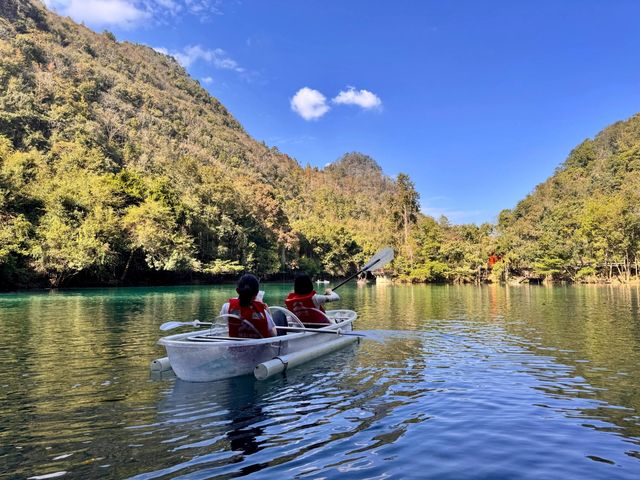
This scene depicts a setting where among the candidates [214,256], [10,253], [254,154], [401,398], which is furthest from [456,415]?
[254,154]

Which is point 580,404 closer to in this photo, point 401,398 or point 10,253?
point 401,398

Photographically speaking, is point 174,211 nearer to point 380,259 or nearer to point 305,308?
point 380,259

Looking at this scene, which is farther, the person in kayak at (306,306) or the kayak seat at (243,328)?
the person in kayak at (306,306)

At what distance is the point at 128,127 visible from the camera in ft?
281

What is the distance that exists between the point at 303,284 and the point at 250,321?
8.30 feet

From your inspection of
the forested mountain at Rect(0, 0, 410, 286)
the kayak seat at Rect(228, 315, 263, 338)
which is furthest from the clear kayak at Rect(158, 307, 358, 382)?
the forested mountain at Rect(0, 0, 410, 286)

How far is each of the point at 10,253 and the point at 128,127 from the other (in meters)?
54.7

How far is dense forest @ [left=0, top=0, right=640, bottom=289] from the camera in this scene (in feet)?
138

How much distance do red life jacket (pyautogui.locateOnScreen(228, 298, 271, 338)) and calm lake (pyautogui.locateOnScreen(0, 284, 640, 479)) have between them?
894 millimetres

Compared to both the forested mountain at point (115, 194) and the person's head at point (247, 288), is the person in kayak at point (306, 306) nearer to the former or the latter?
the person's head at point (247, 288)

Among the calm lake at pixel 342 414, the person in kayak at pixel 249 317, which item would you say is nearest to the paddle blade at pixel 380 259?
the calm lake at pixel 342 414

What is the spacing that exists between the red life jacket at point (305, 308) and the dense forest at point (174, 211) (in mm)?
33585

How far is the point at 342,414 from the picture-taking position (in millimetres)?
6559

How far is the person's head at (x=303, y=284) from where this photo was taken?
11203 mm
